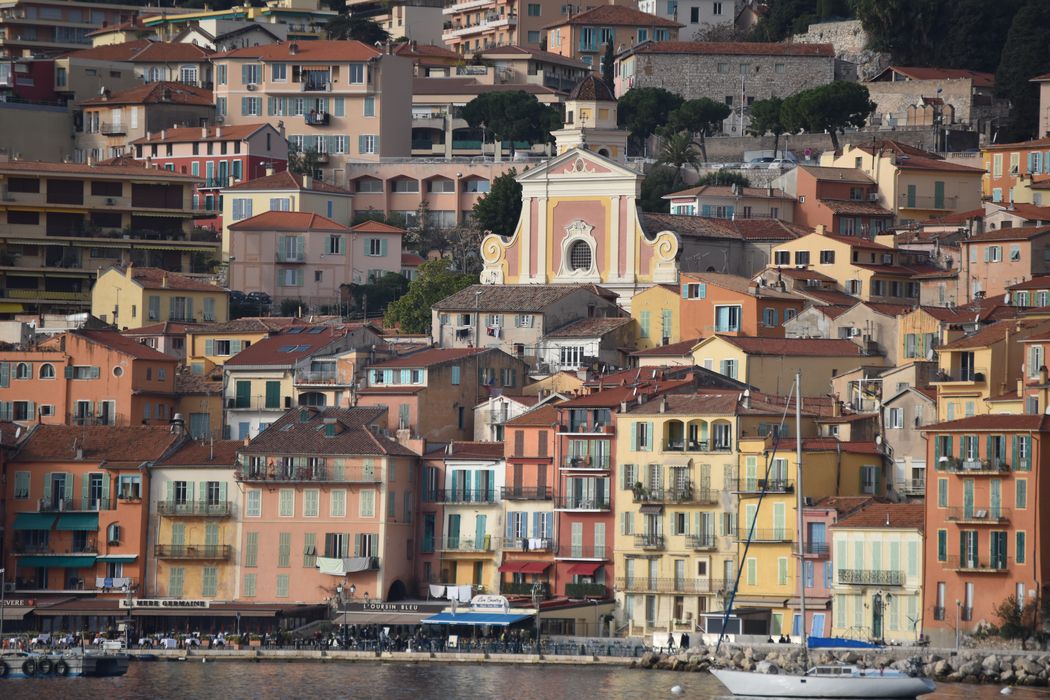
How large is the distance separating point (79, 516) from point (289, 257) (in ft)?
108

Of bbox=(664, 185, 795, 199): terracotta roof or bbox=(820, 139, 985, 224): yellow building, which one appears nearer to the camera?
bbox=(820, 139, 985, 224): yellow building

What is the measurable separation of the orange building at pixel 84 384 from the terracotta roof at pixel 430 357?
8002 mm

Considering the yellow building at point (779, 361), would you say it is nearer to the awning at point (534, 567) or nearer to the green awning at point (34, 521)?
the awning at point (534, 567)

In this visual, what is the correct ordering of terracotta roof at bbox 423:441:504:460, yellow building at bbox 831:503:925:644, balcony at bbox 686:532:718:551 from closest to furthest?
yellow building at bbox 831:503:925:644 → balcony at bbox 686:532:718:551 → terracotta roof at bbox 423:441:504:460

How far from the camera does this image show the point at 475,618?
8006 cm

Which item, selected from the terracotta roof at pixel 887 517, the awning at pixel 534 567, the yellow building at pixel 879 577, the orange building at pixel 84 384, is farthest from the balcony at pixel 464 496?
the orange building at pixel 84 384

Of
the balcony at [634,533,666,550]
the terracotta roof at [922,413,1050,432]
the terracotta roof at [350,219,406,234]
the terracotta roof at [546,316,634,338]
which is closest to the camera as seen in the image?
the terracotta roof at [922,413,1050,432]

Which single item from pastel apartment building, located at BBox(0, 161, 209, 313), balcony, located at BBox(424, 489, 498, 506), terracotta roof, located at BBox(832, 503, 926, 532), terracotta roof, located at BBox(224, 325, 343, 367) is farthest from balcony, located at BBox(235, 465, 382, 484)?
pastel apartment building, located at BBox(0, 161, 209, 313)

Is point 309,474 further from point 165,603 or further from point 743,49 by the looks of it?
point 743,49

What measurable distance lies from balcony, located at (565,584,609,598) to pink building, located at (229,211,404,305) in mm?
38178

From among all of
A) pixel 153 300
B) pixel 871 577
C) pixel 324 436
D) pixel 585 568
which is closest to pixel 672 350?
pixel 585 568

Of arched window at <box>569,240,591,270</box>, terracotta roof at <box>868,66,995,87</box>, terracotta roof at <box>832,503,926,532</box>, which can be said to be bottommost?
terracotta roof at <box>832,503,926,532</box>

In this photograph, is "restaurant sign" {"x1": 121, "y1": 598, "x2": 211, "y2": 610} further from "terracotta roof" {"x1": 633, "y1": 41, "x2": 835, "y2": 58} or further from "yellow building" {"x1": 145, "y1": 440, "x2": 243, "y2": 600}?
"terracotta roof" {"x1": 633, "y1": 41, "x2": 835, "y2": 58}

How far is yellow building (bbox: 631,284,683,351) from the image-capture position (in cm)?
10081
